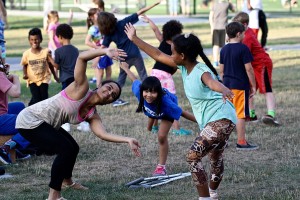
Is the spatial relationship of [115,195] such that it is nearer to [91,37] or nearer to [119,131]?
[119,131]

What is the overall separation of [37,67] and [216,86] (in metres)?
5.99

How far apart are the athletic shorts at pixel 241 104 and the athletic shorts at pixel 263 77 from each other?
161cm

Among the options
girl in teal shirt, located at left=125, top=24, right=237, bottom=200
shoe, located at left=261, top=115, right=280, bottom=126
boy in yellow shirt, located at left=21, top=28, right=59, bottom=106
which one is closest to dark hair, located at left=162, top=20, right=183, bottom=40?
shoe, located at left=261, top=115, right=280, bottom=126

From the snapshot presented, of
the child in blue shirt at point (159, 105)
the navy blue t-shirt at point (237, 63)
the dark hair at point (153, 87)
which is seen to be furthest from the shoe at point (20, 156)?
the navy blue t-shirt at point (237, 63)

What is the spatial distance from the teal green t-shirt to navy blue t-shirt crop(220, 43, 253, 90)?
3085 millimetres

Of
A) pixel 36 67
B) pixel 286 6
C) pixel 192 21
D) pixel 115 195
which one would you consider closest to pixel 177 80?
pixel 36 67

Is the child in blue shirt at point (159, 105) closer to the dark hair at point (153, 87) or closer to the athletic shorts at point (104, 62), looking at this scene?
the dark hair at point (153, 87)

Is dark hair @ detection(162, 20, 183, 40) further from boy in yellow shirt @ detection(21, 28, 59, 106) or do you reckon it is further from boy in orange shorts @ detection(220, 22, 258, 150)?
boy in yellow shirt @ detection(21, 28, 59, 106)

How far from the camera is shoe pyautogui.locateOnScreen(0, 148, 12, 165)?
9352 millimetres

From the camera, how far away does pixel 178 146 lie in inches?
406

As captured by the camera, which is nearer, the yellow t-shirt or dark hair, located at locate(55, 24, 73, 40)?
dark hair, located at locate(55, 24, 73, 40)

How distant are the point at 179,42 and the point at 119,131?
4.52m

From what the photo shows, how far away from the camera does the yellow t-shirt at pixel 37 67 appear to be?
12195 mm

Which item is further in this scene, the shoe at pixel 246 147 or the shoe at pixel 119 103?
the shoe at pixel 119 103
